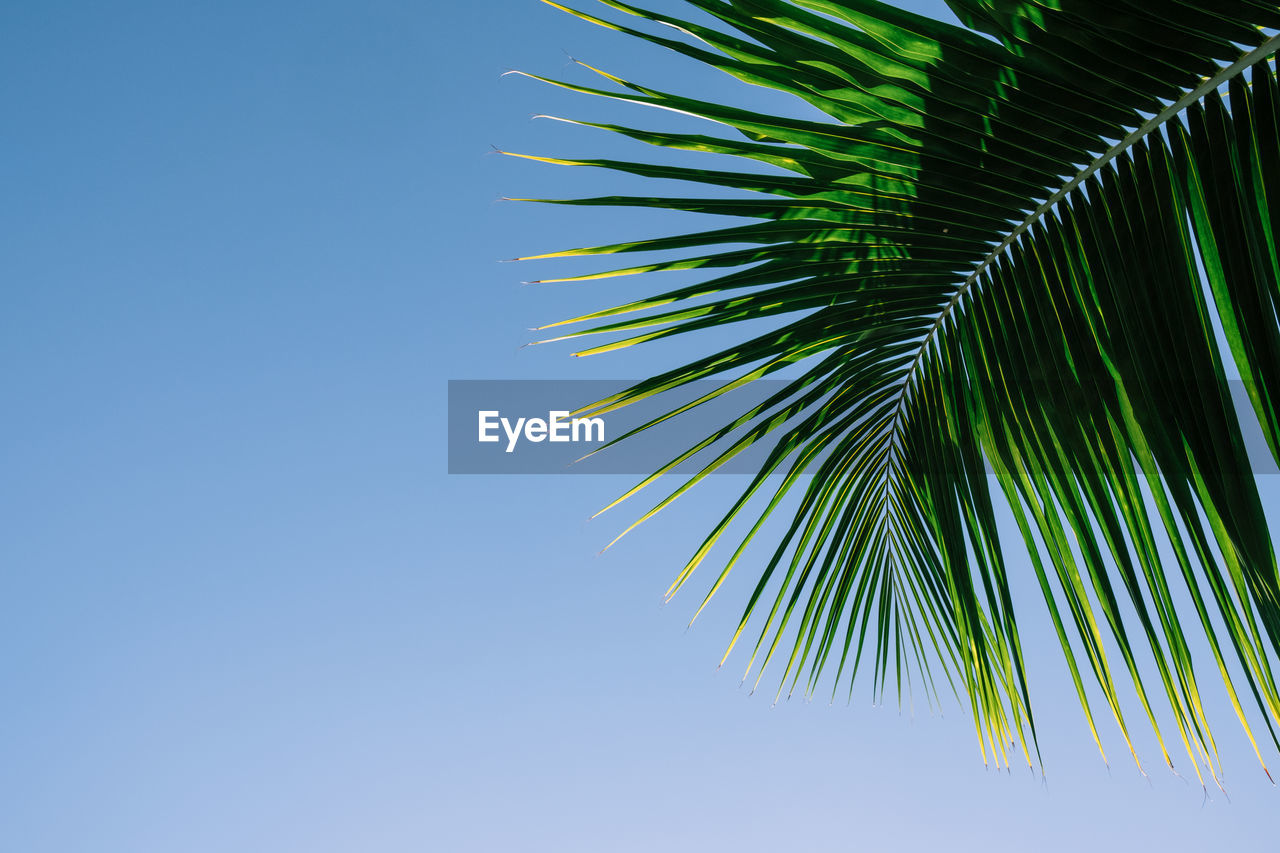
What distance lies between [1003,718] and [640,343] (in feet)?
2.55

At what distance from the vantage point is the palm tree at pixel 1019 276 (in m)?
0.81

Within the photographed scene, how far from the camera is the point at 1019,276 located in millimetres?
1036

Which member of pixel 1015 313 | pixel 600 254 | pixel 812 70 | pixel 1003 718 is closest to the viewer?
pixel 812 70

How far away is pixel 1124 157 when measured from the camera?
0.89 m

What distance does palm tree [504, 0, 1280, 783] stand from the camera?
32.0 inches

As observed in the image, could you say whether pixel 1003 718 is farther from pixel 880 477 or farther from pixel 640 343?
pixel 640 343

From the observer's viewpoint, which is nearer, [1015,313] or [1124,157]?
[1124,157]

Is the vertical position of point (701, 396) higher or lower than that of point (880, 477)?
higher

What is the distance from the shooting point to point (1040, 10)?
803 mm

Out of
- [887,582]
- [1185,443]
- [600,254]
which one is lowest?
[887,582]

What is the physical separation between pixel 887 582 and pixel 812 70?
3.40ft

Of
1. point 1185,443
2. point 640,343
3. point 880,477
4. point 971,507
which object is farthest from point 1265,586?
point 640,343

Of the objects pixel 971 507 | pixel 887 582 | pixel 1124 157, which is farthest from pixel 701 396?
pixel 887 582

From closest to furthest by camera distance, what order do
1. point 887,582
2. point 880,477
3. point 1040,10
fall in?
point 1040,10, point 880,477, point 887,582
